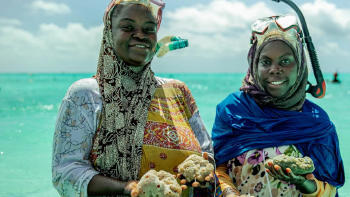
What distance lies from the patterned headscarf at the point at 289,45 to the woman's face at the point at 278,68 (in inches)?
1.6

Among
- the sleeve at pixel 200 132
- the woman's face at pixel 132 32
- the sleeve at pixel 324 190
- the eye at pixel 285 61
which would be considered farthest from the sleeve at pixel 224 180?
the woman's face at pixel 132 32

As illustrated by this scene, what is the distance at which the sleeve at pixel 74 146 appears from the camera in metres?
1.98

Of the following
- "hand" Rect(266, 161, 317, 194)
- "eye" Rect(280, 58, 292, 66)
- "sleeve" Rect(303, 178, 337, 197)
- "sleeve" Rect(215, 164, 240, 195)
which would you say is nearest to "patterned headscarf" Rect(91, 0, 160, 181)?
"sleeve" Rect(215, 164, 240, 195)

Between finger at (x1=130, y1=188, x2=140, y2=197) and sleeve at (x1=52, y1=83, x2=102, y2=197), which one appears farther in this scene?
sleeve at (x1=52, y1=83, x2=102, y2=197)

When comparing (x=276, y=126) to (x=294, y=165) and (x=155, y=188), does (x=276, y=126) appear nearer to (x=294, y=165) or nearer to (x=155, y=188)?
(x=294, y=165)

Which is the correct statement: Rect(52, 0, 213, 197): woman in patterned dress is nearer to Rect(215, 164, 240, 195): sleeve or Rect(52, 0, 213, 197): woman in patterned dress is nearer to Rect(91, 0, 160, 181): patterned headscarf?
Rect(91, 0, 160, 181): patterned headscarf

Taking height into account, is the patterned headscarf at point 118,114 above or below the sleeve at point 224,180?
above

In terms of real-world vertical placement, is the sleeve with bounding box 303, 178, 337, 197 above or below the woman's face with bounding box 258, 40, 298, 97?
below

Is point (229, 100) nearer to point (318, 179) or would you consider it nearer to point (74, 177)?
point (318, 179)

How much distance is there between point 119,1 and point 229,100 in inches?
48.1

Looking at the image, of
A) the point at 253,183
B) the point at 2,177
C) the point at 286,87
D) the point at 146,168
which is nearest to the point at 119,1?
the point at 146,168

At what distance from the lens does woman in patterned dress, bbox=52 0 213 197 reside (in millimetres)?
2020

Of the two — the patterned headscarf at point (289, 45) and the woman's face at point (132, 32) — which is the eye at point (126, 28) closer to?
the woman's face at point (132, 32)

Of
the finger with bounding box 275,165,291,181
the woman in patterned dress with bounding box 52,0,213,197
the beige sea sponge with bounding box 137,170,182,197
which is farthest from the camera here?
the finger with bounding box 275,165,291,181
